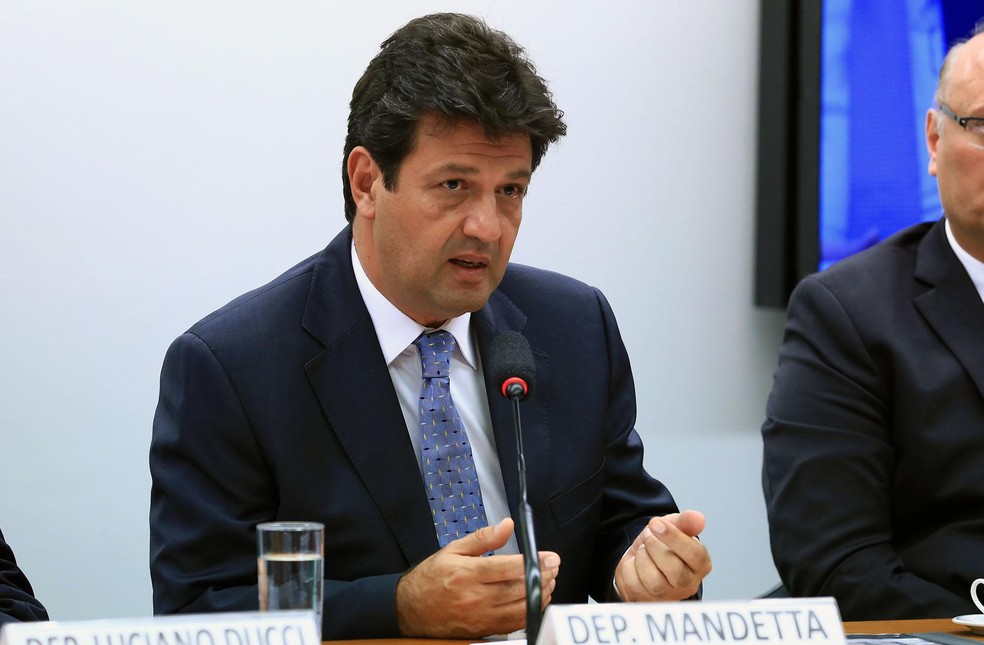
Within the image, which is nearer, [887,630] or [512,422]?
[887,630]

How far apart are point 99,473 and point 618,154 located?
156 cm

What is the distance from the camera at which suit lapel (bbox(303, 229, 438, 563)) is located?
75.5 inches

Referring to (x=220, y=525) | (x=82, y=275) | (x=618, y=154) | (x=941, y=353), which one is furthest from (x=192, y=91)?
(x=941, y=353)

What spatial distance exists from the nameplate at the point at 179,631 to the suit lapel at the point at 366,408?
0.73 meters

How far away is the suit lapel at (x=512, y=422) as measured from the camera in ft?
6.63

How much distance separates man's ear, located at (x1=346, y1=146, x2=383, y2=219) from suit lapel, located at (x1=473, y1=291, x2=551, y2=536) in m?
0.27

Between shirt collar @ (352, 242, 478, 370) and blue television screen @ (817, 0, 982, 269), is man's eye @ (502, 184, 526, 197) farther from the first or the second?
blue television screen @ (817, 0, 982, 269)

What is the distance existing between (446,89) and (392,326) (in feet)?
1.31

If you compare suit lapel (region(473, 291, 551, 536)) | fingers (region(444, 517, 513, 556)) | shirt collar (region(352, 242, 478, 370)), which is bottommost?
fingers (region(444, 517, 513, 556))

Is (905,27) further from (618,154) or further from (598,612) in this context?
(598,612)

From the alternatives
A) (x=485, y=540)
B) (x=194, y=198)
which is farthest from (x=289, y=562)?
(x=194, y=198)

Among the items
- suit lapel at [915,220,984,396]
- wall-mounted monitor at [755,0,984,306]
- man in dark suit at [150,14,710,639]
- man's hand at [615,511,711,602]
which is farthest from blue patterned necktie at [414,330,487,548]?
wall-mounted monitor at [755,0,984,306]

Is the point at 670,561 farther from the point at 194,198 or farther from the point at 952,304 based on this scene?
the point at 194,198

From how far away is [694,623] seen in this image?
1.23 meters
